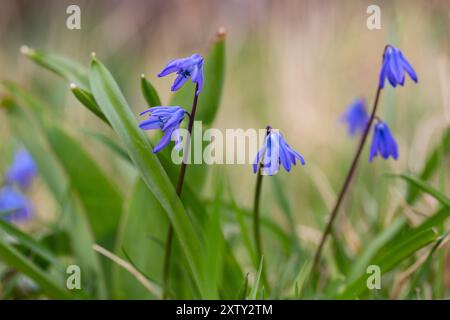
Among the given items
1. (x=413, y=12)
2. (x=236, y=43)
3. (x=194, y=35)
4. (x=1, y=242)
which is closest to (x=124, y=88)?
(x=236, y=43)

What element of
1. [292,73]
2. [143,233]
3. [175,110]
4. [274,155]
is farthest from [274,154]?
[292,73]

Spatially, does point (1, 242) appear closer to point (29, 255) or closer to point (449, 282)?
point (29, 255)

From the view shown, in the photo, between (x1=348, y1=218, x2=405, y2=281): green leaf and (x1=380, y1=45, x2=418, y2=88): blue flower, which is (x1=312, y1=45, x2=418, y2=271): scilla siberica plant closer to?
(x1=380, y1=45, x2=418, y2=88): blue flower

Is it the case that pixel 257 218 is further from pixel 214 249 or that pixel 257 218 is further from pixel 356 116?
pixel 356 116

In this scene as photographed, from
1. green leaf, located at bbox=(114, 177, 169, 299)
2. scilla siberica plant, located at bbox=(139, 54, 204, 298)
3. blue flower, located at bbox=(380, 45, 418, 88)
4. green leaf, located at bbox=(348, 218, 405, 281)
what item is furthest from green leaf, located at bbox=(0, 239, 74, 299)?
blue flower, located at bbox=(380, 45, 418, 88)

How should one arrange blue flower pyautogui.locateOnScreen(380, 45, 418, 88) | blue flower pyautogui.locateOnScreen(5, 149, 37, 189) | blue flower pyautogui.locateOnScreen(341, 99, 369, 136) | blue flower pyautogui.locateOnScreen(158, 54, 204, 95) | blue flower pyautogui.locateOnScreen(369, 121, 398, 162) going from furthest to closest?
blue flower pyautogui.locateOnScreen(5, 149, 37, 189) < blue flower pyautogui.locateOnScreen(341, 99, 369, 136) < blue flower pyautogui.locateOnScreen(369, 121, 398, 162) < blue flower pyautogui.locateOnScreen(380, 45, 418, 88) < blue flower pyautogui.locateOnScreen(158, 54, 204, 95)
